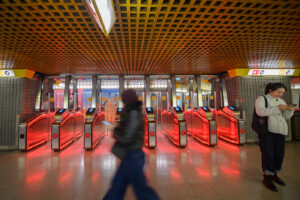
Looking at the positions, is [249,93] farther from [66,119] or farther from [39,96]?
[39,96]

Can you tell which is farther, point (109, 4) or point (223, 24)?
point (223, 24)

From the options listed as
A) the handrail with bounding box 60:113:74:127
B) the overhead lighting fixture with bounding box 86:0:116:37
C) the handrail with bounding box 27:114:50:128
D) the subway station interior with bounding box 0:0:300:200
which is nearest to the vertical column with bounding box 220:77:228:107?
the subway station interior with bounding box 0:0:300:200

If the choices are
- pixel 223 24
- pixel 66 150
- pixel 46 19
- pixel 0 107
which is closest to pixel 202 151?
pixel 223 24

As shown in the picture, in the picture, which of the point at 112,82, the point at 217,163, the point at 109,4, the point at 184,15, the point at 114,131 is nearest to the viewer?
the point at 109,4

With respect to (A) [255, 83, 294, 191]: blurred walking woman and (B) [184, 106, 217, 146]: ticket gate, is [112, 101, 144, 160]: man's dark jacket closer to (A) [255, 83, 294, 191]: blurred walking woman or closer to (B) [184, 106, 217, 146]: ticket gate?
(A) [255, 83, 294, 191]: blurred walking woman

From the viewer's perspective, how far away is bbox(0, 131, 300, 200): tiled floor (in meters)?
2.26

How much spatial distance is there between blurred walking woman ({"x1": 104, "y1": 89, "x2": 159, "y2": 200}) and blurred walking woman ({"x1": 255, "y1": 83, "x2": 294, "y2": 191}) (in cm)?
200

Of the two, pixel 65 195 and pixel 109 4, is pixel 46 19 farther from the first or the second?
pixel 65 195

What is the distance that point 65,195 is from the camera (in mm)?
2238

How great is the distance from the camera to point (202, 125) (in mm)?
5461

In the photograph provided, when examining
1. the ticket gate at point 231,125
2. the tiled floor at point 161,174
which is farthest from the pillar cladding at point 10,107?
the ticket gate at point 231,125

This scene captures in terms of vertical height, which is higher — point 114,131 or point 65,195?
point 114,131

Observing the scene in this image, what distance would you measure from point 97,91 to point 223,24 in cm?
556

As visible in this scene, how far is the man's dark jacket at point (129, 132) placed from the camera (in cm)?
154
